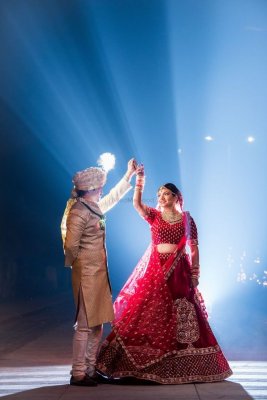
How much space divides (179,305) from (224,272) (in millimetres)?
27132

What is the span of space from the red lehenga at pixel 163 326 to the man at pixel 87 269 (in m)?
0.23

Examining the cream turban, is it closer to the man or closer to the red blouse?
the man

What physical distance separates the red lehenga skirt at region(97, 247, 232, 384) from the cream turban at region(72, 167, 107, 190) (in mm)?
1001

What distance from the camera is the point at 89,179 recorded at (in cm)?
597

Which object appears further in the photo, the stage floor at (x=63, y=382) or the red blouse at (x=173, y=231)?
the red blouse at (x=173, y=231)

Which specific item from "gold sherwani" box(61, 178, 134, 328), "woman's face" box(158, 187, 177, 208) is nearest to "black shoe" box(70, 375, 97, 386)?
"gold sherwani" box(61, 178, 134, 328)

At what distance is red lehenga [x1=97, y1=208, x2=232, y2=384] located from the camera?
230 inches

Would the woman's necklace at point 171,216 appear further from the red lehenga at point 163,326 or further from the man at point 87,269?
the man at point 87,269

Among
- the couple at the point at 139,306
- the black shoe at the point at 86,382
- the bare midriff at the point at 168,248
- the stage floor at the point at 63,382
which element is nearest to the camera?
the stage floor at the point at 63,382

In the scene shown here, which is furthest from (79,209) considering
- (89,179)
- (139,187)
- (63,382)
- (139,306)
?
→ (63,382)

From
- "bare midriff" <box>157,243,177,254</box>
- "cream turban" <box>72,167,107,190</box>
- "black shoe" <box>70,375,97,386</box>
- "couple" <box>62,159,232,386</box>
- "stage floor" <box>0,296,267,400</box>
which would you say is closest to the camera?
"stage floor" <box>0,296,267,400</box>

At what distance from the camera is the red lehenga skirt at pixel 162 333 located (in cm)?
584

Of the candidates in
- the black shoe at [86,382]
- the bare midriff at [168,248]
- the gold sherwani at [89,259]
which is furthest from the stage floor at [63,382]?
the bare midriff at [168,248]

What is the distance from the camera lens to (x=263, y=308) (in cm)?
1688
